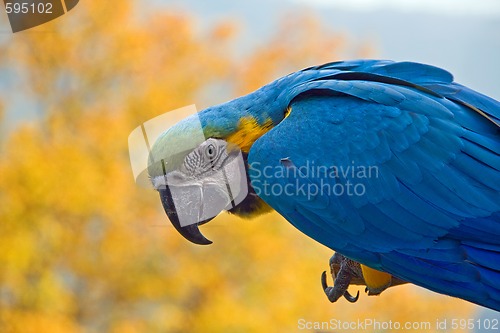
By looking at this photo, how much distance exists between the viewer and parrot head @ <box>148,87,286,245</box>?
1.29 m

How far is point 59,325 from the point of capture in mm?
3641

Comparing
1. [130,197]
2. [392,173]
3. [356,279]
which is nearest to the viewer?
[392,173]

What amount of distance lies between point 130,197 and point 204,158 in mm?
2824

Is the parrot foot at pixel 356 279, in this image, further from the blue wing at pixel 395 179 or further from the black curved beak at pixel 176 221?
the black curved beak at pixel 176 221

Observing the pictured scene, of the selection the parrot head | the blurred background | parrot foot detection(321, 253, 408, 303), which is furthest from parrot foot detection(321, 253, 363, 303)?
the blurred background

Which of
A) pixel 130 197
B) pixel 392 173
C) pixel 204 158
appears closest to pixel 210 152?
pixel 204 158

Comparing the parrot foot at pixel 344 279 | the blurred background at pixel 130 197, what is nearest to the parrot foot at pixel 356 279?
the parrot foot at pixel 344 279

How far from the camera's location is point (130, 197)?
4.03 metres

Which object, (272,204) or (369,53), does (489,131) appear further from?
(369,53)

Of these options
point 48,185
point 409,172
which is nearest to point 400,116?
point 409,172

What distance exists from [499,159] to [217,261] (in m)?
3.24

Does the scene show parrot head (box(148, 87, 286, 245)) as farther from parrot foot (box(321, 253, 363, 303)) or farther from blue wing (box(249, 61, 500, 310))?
parrot foot (box(321, 253, 363, 303))

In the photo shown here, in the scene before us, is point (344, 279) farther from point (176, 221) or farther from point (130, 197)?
point (130, 197)

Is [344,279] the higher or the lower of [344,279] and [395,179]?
the lower
